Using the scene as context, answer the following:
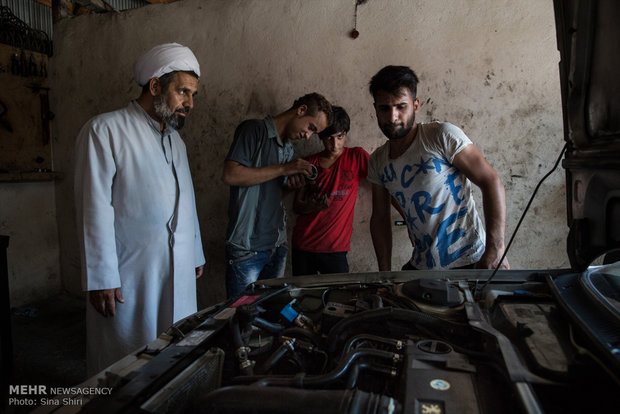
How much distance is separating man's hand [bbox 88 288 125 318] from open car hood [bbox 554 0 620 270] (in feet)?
6.02

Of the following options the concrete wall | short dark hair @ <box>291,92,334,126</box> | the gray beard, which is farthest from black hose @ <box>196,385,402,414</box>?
the concrete wall

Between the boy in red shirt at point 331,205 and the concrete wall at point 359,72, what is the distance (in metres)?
0.19

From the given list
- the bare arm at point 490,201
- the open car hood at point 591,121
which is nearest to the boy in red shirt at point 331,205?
the bare arm at point 490,201

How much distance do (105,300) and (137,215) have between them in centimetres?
42

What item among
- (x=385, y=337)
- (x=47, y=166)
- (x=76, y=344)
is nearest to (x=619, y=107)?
(x=385, y=337)

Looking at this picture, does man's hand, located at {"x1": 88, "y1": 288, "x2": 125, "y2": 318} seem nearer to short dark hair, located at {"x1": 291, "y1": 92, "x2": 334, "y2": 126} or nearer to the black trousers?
the black trousers

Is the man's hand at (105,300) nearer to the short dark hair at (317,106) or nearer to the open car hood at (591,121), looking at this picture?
the short dark hair at (317,106)

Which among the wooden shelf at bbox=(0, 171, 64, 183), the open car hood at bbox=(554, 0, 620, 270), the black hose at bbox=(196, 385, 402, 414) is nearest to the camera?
the black hose at bbox=(196, 385, 402, 414)

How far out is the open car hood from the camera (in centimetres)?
87

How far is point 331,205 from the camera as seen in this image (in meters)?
2.38

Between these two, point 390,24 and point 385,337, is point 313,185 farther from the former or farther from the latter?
point 385,337

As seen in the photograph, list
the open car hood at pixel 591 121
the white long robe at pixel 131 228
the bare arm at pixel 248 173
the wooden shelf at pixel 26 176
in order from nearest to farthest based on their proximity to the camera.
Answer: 1. the open car hood at pixel 591 121
2. the white long robe at pixel 131 228
3. the bare arm at pixel 248 173
4. the wooden shelf at pixel 26 176

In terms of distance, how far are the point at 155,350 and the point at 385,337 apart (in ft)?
2.03

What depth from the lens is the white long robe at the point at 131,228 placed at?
1631 millimetres
